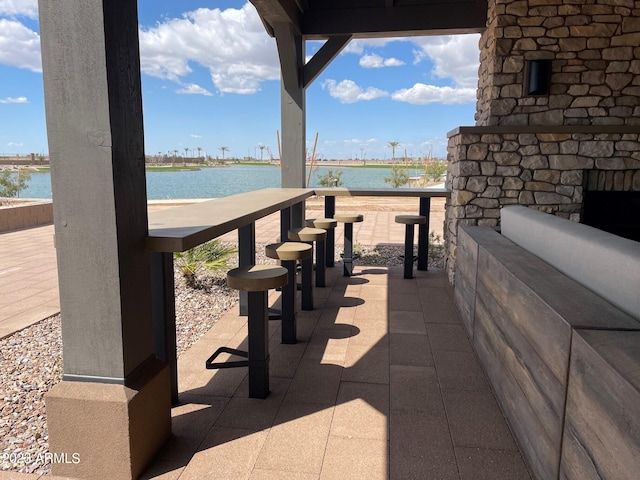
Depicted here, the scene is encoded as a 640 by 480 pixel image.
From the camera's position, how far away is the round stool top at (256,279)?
227cm

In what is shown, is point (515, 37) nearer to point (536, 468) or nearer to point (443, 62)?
point (536, 468)

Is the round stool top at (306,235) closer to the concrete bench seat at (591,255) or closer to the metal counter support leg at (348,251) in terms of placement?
the metal counter support leg at (348,251)

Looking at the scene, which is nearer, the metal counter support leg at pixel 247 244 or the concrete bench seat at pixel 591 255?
the concrete bench seat at pixel 591 255

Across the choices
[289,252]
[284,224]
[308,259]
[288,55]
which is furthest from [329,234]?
[289,252]

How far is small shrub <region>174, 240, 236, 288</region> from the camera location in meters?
4.52

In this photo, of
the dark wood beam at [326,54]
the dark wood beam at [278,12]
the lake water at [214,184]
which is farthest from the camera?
the lake water at [214,184]

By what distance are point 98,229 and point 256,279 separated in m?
0.81

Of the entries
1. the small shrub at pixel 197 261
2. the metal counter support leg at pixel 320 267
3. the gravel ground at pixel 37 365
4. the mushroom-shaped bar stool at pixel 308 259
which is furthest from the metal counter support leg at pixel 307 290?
the small shrub at pixel 197 261

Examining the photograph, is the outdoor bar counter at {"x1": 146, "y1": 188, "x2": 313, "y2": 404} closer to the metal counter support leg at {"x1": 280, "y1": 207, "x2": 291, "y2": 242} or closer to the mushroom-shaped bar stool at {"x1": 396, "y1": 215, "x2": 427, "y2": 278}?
the metal counter support leg at {"x1": 280, "y1": 207, "x2": 291, "y2": 242}

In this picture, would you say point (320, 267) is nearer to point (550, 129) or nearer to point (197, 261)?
point (197, 261)

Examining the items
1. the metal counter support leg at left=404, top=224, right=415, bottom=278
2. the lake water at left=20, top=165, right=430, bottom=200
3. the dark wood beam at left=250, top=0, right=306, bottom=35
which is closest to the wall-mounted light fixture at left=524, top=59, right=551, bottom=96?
the metal counter support leg at left=404, top=224, right=415, bottom=278

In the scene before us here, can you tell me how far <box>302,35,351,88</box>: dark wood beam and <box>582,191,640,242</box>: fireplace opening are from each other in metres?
3.07

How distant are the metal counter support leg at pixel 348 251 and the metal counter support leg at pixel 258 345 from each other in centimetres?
280

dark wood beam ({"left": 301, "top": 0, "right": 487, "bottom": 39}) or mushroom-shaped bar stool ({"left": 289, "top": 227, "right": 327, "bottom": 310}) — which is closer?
mushroom-shaped bar stool ({"left": 289, "top": 227, "right": 327, "bottom": 310})
